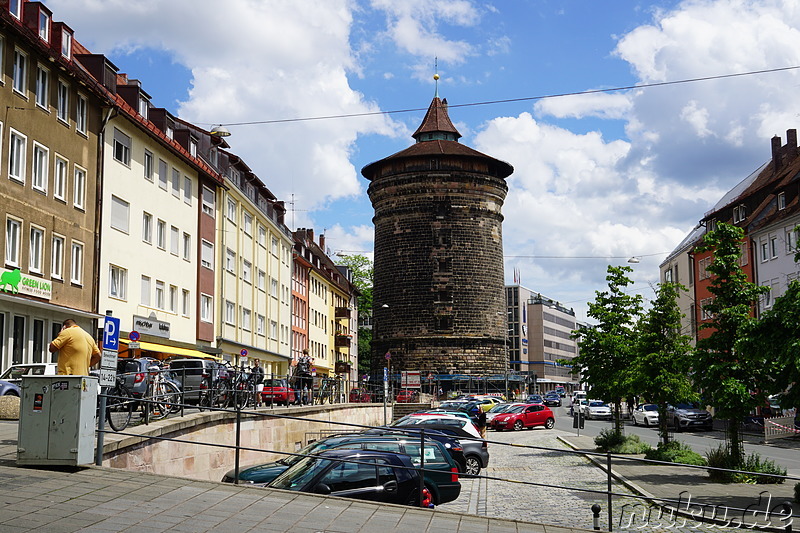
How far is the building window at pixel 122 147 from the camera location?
3441cm

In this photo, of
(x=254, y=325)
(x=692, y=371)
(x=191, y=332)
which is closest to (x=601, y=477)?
(x=692, y=371)

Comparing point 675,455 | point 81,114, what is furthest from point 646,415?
point 81,114

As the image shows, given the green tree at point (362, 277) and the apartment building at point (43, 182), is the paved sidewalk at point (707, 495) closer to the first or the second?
the apartment building at point (43, 182)

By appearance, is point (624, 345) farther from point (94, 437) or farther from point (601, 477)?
point (94, 437)

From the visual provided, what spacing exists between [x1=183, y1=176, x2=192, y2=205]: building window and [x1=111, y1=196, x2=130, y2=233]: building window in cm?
659

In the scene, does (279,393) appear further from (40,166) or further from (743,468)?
(743,468)

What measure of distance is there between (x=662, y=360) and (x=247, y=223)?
30.1 m

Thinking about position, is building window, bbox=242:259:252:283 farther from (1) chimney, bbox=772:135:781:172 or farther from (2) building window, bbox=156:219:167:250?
(1) chimney, bbox=772:135:781:172

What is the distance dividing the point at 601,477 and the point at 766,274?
35.7 meters

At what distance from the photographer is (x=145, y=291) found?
3675 cm

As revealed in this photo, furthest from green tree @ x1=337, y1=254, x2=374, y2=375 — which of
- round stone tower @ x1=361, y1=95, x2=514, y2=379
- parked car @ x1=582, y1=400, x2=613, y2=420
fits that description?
parked car @ x1=582, y1=400, x2=613, y2=420

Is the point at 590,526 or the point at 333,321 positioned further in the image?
the point at 333,321

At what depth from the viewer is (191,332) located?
41.8 m

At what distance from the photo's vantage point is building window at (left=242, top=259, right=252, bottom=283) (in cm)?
5034
